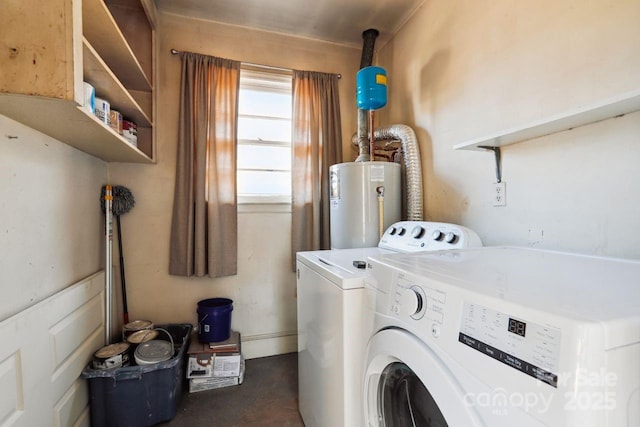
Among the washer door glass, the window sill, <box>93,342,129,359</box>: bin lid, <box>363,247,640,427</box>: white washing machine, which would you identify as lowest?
<box>93,342,129,359</box>: bin lid

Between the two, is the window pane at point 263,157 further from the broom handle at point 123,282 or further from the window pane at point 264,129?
the broom handle at point 123,282

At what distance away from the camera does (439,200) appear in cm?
180

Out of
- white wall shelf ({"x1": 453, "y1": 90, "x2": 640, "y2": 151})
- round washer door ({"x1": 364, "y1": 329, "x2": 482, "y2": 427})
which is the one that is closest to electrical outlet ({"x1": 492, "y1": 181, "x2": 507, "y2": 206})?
white wall shelf ({"x1": 453, "y1": 90, "x2": 640, "y2": 151})

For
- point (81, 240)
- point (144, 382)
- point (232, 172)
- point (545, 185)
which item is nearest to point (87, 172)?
point (81, 240)

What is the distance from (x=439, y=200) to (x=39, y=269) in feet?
6.56

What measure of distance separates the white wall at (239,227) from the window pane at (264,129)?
446 millimetres

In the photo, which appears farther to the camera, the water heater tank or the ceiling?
the ceiling

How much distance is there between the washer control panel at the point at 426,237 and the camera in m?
1.33

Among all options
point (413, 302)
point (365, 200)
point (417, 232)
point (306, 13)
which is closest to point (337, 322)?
point (413, 302)

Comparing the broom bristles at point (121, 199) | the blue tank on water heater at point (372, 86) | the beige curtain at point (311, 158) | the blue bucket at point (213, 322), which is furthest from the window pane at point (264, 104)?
the blue bucket at point (213, 322)

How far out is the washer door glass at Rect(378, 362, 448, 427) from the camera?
74cm

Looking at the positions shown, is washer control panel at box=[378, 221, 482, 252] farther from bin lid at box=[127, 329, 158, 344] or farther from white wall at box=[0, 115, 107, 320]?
white wall at box=[0, 115, 107, 320]

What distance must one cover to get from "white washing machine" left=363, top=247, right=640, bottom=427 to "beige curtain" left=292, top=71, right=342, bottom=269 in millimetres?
1412

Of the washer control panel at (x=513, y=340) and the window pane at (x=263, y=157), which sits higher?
the window pane at (x=263, y=157)
